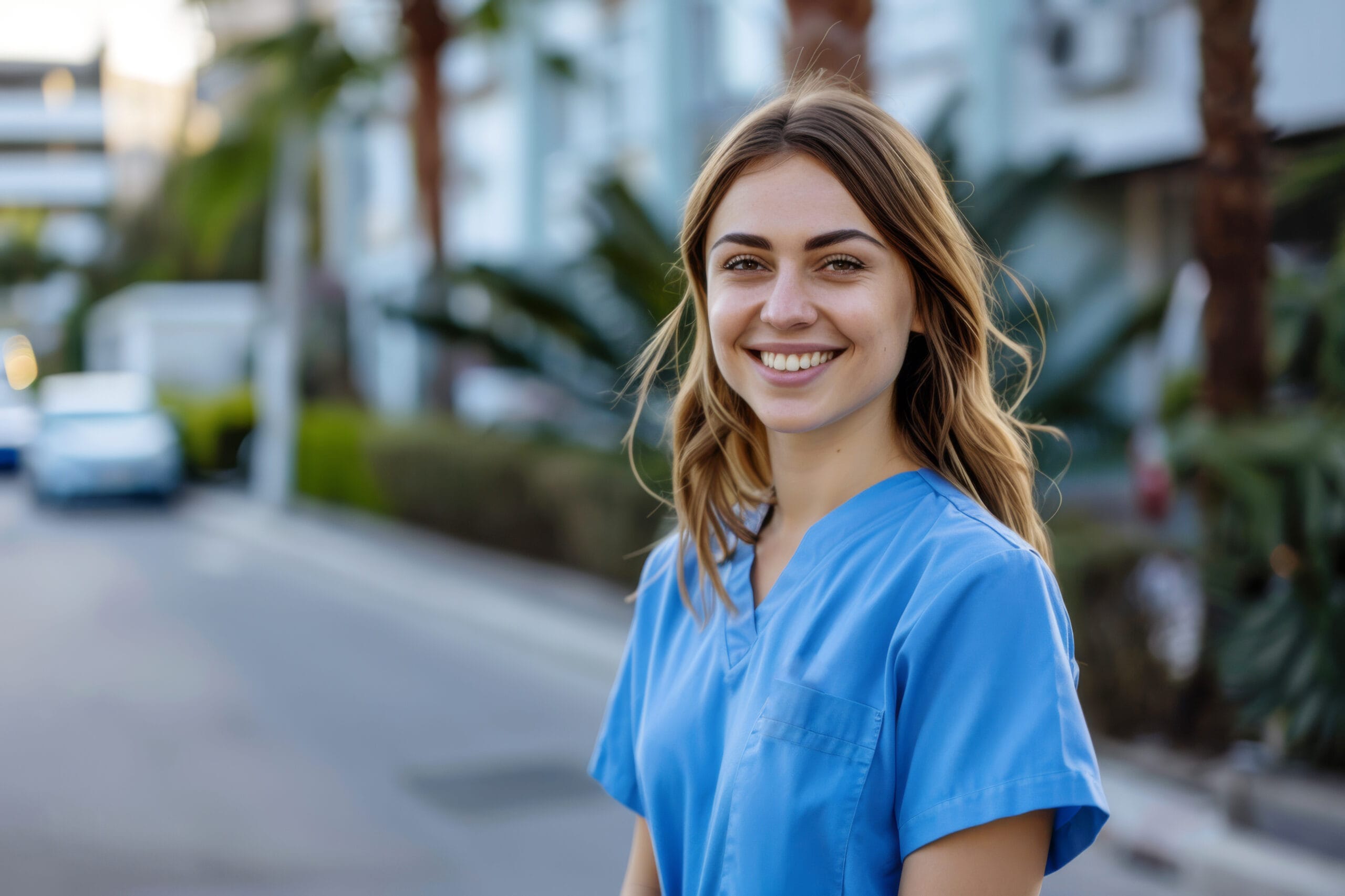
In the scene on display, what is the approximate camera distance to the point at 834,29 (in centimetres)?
716

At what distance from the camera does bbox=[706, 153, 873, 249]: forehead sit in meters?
1.44

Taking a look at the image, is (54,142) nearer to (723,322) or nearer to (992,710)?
(723,322)

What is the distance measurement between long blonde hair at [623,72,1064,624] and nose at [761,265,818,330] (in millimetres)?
108

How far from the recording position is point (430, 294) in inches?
471

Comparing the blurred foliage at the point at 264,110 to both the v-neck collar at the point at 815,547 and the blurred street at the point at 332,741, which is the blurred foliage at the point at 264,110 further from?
the v-neck collar at the point at 815,547

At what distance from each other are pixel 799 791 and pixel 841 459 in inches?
16.2

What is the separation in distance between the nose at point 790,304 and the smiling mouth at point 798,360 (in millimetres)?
39

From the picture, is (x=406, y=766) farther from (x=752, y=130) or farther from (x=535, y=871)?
(x=752, y=130)

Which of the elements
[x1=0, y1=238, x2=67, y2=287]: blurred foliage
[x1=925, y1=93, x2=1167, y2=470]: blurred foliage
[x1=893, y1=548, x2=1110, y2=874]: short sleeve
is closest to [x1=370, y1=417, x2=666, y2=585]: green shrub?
[x1=925, y1=93, x2=1167, y2=470]: blurred foliage

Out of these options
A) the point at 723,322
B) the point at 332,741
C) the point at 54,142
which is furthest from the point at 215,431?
the point at 54,142

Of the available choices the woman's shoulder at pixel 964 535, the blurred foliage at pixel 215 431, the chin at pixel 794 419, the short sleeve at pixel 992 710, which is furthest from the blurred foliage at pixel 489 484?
the short sleeve at pixel 992 710

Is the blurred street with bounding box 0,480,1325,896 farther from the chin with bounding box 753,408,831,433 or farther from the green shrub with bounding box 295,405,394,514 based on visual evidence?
the chin with bounding box 753,408,831,433

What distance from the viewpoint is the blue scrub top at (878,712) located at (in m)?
1.26

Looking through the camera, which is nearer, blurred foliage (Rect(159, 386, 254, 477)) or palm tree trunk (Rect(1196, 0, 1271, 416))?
palm tree trunk (Rect(1196, 0, 1271, 416))
